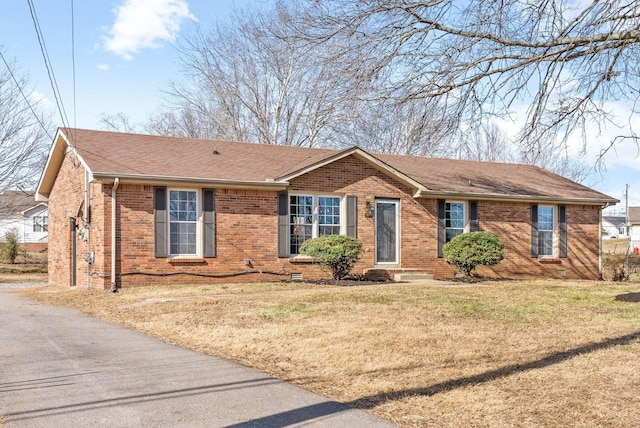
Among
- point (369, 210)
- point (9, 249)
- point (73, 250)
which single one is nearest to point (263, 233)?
point (369, 210)

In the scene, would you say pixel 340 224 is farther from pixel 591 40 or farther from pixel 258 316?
pixel 591 40

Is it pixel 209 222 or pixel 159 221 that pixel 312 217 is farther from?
pixel 159 221

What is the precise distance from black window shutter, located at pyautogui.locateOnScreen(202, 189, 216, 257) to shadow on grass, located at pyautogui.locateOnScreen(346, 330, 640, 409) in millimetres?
11347

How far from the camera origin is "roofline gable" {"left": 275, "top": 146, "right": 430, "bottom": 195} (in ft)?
61.9

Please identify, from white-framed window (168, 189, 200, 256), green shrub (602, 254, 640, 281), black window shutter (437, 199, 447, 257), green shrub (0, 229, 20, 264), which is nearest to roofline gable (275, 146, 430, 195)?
black window shutter (437, 199, 447, 257)

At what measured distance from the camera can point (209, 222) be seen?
59.1ft

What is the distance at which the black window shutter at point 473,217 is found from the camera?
71.4 feet

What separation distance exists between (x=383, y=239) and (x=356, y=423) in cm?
1519

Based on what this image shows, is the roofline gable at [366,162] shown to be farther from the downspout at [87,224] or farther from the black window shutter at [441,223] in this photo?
the downspout at [87,224]

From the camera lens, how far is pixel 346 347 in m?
8.77

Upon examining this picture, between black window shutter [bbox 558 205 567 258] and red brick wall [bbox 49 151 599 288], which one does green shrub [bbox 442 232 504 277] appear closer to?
red brick wall [bbox 49 151 599 288]

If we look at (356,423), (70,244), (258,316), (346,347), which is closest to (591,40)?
(346,347)

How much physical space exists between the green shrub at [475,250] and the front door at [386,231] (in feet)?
5.73

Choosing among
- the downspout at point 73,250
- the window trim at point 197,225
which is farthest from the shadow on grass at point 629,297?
the downspout at point 73,250
